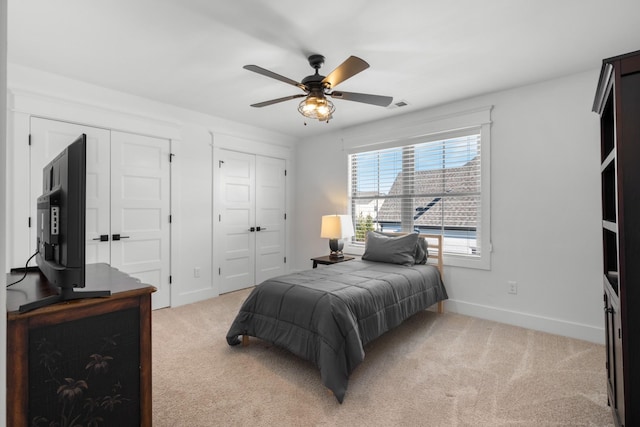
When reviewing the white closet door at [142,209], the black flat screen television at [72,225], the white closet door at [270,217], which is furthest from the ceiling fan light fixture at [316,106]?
the white closet door at [270,217]

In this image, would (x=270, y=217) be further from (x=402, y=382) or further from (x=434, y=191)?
(x=402, y=382)

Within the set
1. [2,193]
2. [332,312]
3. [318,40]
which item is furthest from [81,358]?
[318,40]

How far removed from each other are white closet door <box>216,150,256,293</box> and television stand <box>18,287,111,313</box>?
3210 mm

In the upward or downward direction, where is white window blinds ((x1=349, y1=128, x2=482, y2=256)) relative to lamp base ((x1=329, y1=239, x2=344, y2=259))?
upward

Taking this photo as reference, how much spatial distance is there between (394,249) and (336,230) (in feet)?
2.98

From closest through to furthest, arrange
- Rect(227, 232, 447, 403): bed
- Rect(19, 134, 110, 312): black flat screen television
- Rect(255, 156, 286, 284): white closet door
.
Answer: Rect(19, 134, 110, 312): black flat screen television
Rect(227, 232, 447, 403): bed
Rect(255, 156, 286, 284): white closet door

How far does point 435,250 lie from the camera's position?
386 cm

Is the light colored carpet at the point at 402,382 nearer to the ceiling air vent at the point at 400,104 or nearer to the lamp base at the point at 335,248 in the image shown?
the lamp base at the point at 335,248

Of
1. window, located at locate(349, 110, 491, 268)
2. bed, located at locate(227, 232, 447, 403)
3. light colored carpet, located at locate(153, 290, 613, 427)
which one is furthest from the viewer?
window, located at locate(349, 110, 491, 268)

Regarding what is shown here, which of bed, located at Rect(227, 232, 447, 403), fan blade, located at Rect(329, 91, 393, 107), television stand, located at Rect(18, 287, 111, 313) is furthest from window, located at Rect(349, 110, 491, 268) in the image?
television stand, located at Rect(18, 287, 111, 313)

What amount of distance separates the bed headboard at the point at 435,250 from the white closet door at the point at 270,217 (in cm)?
216

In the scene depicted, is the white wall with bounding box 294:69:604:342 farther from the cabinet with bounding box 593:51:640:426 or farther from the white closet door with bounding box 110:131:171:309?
the white closet door with bounding box 110:131:171:309

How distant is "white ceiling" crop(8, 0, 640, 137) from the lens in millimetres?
2047

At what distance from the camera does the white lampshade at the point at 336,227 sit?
14.0 feet
